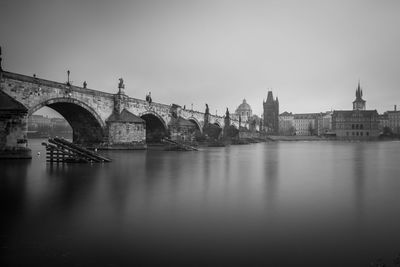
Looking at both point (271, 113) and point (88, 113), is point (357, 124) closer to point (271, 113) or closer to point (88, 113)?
point (271, 113)

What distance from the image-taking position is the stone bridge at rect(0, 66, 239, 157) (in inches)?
697

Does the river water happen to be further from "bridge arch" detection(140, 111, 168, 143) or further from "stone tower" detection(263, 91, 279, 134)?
"stone tower" detection(263, 91, 279, 134)

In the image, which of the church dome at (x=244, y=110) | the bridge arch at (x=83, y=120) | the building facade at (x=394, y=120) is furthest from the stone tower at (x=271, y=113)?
the bridge arch at (x=83, y=120)

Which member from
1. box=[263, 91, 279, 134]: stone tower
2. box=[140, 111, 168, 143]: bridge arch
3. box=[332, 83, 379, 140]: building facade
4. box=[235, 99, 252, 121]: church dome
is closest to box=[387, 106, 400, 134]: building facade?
box=[332, 83, 379, 140]: building facade

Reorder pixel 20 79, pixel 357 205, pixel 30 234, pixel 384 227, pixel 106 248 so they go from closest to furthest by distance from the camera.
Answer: pixel 106 248 → pixel 30 234 → pixel 384 227 → pixel 357 205 → pixel 20 79

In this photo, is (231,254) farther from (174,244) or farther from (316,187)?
(316,187)

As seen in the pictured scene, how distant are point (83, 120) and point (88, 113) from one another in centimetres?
204

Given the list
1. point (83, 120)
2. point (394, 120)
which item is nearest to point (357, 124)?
point (394, 120)

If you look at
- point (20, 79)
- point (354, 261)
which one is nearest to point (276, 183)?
point (354, 261)

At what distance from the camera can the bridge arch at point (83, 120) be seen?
27.3m

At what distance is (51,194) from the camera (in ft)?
26.5

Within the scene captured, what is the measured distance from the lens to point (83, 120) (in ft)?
99.4

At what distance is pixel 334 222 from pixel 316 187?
427cm

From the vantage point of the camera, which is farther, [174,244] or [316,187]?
[316,187]
